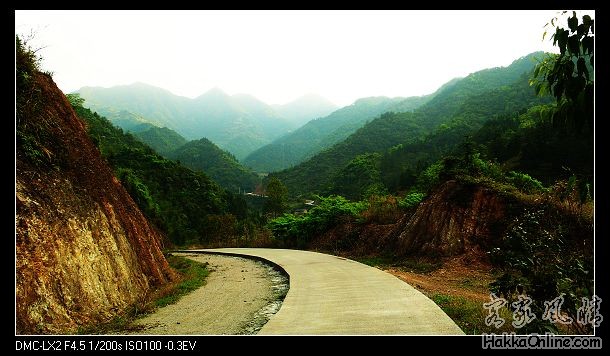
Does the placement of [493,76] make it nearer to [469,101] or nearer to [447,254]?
[469,101]

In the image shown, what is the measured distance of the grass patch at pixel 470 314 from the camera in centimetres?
581

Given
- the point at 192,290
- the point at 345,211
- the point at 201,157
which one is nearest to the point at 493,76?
the point at 201,157

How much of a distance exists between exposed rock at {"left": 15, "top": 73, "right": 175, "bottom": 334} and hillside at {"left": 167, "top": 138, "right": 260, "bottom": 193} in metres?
95.1

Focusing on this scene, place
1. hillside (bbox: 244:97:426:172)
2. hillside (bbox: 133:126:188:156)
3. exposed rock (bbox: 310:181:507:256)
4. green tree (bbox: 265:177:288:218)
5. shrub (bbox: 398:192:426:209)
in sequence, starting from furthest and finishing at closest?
hillside (bbox: 244:97:426:172)
hillside (bbox: 133:126:188:156)
green tree (bbox: 265:177:288:218)
shrub (bbox: 398:192:426:209)
exposed rock (bbox: 310:181:507:256)

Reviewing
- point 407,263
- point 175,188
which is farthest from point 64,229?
point 175,188

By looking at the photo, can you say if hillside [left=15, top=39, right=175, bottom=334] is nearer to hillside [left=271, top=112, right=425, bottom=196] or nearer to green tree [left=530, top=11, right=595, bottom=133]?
green tree [left=530, top=11, right=595, bottom=133]

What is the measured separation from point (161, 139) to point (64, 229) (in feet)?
434

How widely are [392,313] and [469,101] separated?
11417 centimetres

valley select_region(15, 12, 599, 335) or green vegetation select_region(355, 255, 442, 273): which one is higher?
valley select_region(15, 12, 599, 335)

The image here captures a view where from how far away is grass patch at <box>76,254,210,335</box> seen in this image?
728cm

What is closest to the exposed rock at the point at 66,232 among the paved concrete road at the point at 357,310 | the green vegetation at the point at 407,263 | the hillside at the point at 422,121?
the paved concrete road at the point at 357,310

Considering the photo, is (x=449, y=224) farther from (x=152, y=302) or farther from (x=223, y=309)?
(x=152, y=302)

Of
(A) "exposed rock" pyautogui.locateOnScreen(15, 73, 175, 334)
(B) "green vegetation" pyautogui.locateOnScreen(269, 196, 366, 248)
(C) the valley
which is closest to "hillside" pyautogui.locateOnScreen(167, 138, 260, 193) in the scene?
(B) "green vegetation" pyautogui.locateOnScreen(269, 196, 366, 248)
